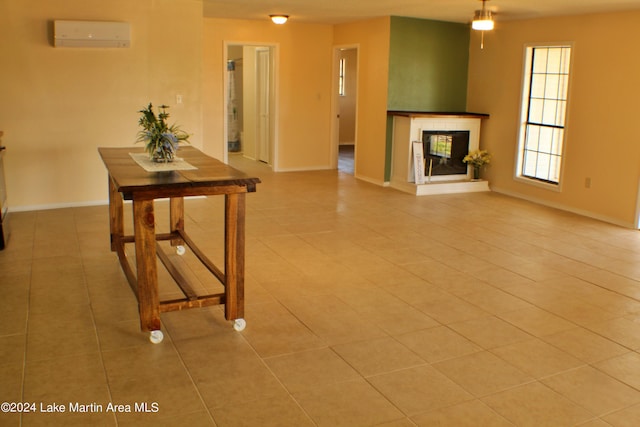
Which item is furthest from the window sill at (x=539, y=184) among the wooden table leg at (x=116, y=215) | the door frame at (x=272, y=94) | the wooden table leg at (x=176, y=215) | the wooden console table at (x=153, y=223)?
the wooden table leg at (x=116, y=215)

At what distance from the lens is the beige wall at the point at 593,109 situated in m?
6.38

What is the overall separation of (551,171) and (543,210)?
2.26 feet

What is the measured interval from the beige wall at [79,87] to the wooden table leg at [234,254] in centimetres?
378

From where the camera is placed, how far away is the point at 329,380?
299cm

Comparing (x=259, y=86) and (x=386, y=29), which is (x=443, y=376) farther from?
(x=259, y=86)

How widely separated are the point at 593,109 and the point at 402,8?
248cm

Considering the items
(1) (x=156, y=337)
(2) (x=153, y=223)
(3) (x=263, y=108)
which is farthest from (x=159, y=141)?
(3) (x=263, y=108)

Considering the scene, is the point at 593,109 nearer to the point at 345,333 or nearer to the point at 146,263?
the point at 345,333

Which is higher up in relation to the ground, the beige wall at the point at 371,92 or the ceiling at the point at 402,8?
the ceiling at the point at 402,8

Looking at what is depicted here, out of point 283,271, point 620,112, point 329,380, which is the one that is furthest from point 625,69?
point 329,380

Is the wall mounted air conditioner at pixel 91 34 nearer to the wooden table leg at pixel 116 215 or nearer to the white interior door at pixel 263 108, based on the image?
the wooden table leg at pixel 116 215

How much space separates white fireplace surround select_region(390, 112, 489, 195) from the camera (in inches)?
311

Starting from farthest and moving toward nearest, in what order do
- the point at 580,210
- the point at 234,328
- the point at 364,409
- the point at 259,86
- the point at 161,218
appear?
the point at 259,86 < the point at 580,210 < the point at 161,218 < the point at 234,328 < the point at 364,409

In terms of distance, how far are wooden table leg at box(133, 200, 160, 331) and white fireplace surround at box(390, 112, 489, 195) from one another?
4.99 meters
